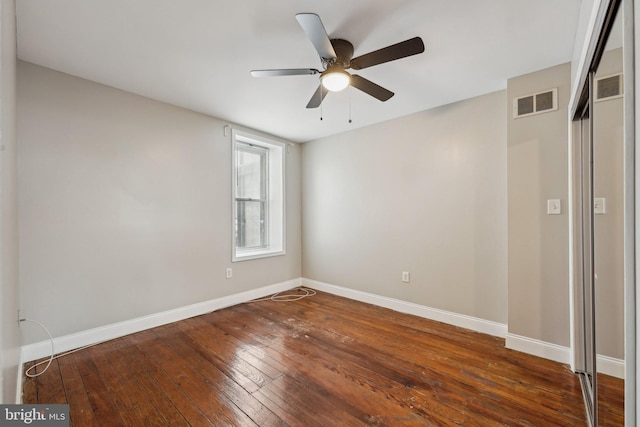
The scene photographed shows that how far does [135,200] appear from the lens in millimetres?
2732

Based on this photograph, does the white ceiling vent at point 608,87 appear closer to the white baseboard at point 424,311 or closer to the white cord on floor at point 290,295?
the white baseboard at point 424,311

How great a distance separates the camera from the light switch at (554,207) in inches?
86.5

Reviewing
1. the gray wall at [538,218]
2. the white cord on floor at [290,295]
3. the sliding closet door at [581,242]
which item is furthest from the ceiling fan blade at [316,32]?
the white cord on floor at [290,295]

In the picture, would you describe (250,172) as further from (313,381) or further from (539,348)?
(539,348)

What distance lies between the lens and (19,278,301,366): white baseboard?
2189 millimetres

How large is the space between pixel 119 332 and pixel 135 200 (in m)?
1.30

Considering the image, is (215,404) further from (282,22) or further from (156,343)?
(282,22)

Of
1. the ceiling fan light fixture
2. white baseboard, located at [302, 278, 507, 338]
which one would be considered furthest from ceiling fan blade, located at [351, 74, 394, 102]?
white baseboard, located at [302, 278, 507, 338]

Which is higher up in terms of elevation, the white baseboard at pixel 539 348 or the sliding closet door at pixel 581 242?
the sliding closet door at pixel 581 242

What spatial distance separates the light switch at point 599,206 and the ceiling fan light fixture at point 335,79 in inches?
61.2

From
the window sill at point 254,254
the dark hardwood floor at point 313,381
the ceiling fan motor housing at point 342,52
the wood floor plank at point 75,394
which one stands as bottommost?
the dark hardwood floor at point 313,381

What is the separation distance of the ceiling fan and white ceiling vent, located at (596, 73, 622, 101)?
87cm

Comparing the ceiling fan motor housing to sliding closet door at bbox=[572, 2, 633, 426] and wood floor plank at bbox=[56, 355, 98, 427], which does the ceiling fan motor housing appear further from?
wood floor plank at bbox=[56, 355, 98, 427]

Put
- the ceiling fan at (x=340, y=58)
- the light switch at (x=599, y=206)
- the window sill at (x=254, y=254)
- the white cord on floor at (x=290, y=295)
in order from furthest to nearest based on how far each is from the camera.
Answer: the white cord on floor at (x=290, y=295) < the window sill at (x=254, y=254) < the ceiling fan at (x=340, y=58) < the light switch at (x=599, y=206)
